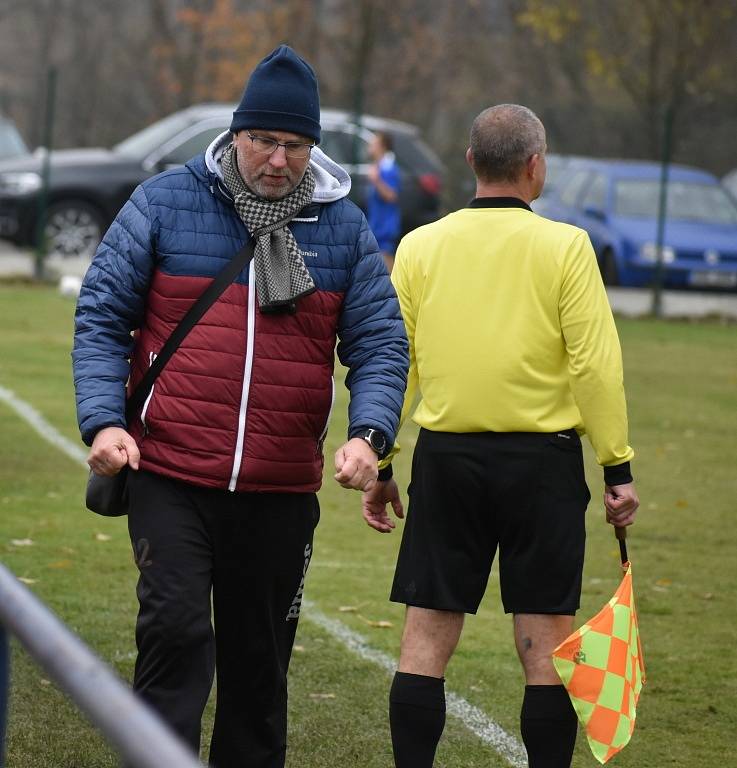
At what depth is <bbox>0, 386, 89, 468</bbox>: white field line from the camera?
9.97 m

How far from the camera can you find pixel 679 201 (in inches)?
828

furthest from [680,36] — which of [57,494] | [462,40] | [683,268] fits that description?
[57,494]

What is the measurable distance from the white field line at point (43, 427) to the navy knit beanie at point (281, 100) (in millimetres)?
5785

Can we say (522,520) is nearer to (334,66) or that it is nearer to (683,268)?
(683,268)

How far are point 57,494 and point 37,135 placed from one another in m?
37.3

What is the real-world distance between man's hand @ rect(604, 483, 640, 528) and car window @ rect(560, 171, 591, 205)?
16750 mm

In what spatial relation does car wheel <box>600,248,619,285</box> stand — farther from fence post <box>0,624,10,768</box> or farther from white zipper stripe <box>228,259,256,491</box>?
fence post <box>0,624,10,768</box>

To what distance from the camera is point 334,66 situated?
37500 millimetres

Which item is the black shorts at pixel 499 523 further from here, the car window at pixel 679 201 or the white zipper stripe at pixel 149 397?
the car window at pixel 679 201

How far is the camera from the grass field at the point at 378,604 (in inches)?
202

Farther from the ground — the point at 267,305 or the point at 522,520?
the point at 267,305

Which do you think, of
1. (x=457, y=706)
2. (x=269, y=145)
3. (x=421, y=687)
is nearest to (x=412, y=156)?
(x=457, y=706)

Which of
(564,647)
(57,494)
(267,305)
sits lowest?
(57,494)

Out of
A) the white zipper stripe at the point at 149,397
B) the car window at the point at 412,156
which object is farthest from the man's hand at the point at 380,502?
the car window at the point at 412,156
